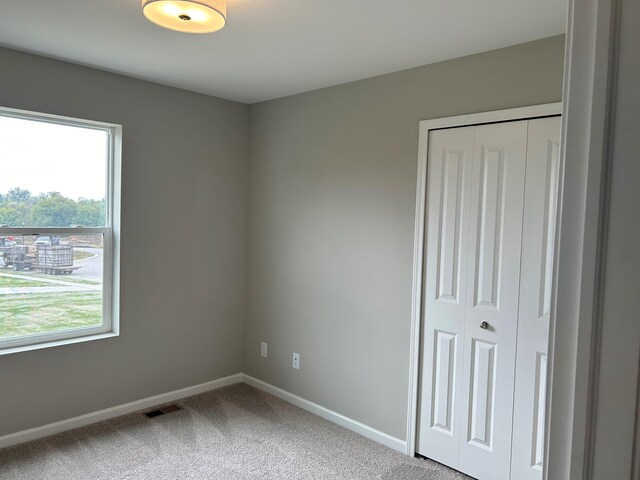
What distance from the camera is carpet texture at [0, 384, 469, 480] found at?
2.75 m

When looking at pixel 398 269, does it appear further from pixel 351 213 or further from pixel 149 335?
pixel 149 335

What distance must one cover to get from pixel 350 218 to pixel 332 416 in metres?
1.44

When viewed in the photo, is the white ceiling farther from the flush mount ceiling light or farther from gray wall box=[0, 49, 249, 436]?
gray wall box=[0, 49, 249, 436]

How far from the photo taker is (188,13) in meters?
1.98

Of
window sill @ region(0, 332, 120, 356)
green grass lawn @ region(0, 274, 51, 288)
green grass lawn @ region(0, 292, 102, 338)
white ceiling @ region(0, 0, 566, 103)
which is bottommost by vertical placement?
window sill @ region(0, 332, 120, 356)

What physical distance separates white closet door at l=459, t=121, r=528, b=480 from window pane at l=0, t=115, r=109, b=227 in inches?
99.7

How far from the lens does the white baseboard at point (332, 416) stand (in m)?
3.12

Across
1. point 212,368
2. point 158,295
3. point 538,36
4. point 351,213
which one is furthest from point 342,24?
point 212,368

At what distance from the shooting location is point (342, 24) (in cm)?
233

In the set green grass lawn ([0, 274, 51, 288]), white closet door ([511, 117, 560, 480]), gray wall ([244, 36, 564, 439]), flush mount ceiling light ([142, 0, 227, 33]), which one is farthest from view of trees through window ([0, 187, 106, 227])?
white closet door ([511, 117, 560, 480])

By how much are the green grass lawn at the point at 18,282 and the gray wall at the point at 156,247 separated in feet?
1.43

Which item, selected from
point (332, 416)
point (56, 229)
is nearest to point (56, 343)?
point (56, 229)

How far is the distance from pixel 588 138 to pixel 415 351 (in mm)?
2672

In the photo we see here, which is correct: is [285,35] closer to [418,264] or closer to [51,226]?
[418,264]
